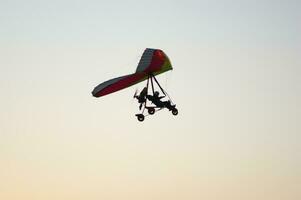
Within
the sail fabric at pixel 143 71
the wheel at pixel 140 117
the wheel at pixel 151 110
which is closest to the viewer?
the wheel at pixel 140 117

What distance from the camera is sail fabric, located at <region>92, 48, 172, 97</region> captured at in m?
96.2

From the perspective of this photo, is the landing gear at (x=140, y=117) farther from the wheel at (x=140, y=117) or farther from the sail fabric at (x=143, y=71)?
the sail fabric at (x=143, y=71)

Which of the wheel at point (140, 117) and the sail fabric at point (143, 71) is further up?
the sail fabric at point (143, 71)

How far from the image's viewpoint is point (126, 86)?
324 feet

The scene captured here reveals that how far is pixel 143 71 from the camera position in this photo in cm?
9625

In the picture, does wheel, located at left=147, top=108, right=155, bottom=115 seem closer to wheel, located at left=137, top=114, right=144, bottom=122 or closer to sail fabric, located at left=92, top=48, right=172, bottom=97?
wheel, located at left=137, top=114, right=144, bottom=122

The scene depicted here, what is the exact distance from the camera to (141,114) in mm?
95688

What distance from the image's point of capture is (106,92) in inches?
3871

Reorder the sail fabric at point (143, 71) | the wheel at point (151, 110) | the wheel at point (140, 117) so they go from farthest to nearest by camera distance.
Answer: the sail fabric at point (143, 71)
the wheel at point (151, 110)
the wheel at point (140, 117)

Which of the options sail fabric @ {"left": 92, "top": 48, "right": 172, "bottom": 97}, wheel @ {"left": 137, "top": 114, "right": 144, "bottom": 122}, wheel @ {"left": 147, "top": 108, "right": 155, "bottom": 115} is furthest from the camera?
sail fabric @ {"left": 92, "top": 48, "right": 172, "bottom": 97}

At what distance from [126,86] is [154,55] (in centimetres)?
436

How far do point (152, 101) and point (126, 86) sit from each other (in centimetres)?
409

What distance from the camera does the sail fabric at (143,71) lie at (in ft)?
316

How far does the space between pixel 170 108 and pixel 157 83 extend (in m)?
2.80
